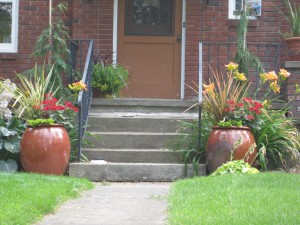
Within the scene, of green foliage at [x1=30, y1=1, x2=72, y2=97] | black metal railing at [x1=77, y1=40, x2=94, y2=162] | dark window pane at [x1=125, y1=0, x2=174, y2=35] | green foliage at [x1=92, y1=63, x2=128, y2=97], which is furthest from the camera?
dark window pane at [x1=125, y1=0, x2=174, y2=35]

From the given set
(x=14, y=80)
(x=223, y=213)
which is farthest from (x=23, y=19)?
(x=223, y=213)

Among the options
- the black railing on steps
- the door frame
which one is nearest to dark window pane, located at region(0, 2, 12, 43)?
the black railing on steps

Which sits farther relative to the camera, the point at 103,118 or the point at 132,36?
the point at 132,36

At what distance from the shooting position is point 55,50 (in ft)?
32.4

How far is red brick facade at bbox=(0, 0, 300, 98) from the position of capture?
10812 millimetres

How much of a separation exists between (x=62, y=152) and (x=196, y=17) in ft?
13.7

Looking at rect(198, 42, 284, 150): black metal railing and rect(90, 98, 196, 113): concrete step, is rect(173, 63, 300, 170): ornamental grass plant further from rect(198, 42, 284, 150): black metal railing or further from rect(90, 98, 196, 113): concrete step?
rect(198, 42, 284, 150): black metal railing

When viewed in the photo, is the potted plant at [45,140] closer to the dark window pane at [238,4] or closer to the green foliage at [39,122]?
the green foliage at [39,122]

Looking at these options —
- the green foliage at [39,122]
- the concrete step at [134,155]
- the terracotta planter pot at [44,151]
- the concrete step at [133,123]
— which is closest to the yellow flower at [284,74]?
the concrete step at [133,123]

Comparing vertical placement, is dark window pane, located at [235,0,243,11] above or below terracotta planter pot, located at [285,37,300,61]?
above

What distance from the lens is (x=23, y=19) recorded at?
1102cm

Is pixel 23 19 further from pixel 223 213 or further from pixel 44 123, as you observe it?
pixel 223 213

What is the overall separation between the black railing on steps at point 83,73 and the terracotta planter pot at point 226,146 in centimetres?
169

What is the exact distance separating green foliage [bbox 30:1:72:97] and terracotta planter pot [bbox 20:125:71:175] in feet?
5.64
